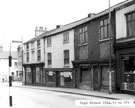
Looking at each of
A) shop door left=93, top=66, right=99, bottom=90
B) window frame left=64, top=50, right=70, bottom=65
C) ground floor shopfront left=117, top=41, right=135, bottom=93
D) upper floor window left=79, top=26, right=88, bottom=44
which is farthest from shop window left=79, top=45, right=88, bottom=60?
ground floor shopfront left=117, top=41, right=135, bottom=93

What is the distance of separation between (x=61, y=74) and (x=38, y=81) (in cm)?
828

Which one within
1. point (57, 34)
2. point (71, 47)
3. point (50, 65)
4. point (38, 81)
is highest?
point (57, 34)

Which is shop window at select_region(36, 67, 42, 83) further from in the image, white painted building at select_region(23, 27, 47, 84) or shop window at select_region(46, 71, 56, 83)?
shop window at select_region(46, 71, 56, 83)

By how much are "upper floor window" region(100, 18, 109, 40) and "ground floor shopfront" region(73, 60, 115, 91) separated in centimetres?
246

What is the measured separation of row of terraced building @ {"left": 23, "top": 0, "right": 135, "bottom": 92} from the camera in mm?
19484

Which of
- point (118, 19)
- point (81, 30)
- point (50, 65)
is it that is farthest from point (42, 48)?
point (118, 19)

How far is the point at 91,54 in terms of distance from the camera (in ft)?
80.6

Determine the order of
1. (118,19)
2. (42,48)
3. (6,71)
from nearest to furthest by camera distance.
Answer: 1. (118,19)
2. (42,48)
3. (6,71)

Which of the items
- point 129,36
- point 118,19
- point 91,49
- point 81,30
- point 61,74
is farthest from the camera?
point 61,74

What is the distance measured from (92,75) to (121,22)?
21.8ft

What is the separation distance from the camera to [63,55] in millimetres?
30719

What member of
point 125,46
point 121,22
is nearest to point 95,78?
point 125,46

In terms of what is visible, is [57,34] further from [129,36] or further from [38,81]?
[129,36]

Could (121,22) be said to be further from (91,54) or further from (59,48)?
(59,48)
